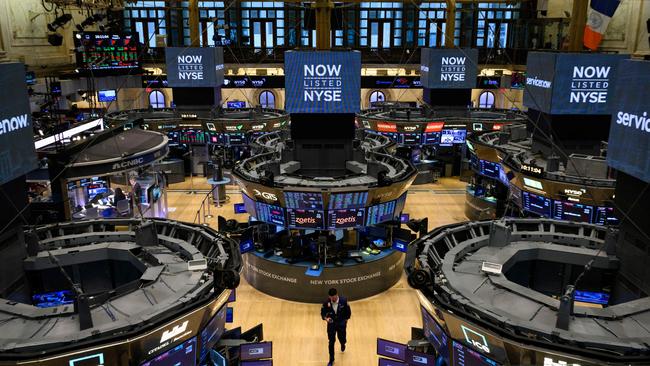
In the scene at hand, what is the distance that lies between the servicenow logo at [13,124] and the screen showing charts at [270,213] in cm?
700

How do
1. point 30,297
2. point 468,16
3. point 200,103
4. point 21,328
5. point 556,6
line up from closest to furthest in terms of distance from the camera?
point 21,328 < point 30,297 < point 200,103 < point 556,6 < point 468,16

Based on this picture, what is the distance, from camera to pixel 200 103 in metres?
27.5

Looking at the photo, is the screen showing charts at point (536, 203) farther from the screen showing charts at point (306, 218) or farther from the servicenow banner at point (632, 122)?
the servicenow banner at point (632, 122)

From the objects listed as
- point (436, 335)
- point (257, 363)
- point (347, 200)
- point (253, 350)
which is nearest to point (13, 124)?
point (253, 350)

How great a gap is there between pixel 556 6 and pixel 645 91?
3170 cm

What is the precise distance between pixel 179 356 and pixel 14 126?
4277mm

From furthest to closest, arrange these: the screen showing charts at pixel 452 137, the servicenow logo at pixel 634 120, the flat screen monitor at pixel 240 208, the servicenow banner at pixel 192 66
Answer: the screen showing charts at pixel 452 137 → the servicenow banner at pixel 192 66 → the flat screen monitor at pixel 240 208 → the servicenow logo at pixel 634 120

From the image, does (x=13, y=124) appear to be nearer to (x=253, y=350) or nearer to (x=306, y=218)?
(x=253, y=350)

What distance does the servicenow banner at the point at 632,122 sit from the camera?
742 cm

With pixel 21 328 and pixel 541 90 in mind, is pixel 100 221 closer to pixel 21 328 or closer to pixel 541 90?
pixel 21 328

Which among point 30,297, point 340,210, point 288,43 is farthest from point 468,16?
point 30,297

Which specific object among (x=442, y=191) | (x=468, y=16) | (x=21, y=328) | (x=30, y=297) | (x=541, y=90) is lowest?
(x=442, y=191)

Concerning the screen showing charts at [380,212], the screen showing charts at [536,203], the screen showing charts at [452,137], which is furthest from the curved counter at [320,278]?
the screen showing charts at [452,137]

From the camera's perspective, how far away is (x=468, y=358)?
715 cm
